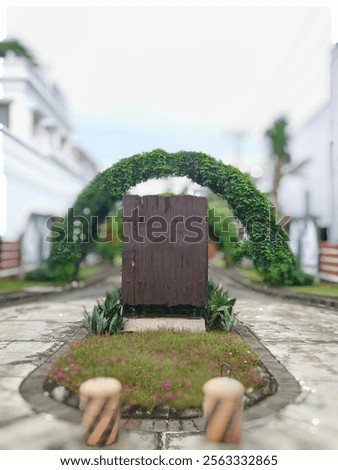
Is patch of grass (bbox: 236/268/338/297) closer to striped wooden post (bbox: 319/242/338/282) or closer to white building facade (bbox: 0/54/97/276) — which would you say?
striped wooden post (bbox: 319/242/338/282)

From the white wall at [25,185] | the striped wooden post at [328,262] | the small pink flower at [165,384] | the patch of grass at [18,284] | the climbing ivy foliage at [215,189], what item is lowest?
the small pink flower at [165,384]

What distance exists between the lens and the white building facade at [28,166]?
61.3 ft

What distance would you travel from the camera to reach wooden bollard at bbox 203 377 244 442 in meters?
4.79

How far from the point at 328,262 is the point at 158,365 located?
576 inches

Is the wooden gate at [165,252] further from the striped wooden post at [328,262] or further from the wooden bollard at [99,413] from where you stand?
the striped wooden post at [328,262]

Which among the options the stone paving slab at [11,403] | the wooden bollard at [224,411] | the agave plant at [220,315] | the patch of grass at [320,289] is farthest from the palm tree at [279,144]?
the wooden bollard at [224,411]

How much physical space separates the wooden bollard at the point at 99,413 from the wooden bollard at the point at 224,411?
1.00 meters

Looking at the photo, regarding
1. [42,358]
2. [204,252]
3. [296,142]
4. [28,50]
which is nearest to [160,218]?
[204,252]

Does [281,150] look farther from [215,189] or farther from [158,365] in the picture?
[158,365]

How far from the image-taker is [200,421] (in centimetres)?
547

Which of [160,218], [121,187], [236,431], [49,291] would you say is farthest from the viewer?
[49,291]

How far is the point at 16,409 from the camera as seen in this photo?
5695 millimetres

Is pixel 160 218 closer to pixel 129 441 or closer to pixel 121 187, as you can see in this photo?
pixel 121 187

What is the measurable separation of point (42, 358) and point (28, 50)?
25862 mm
